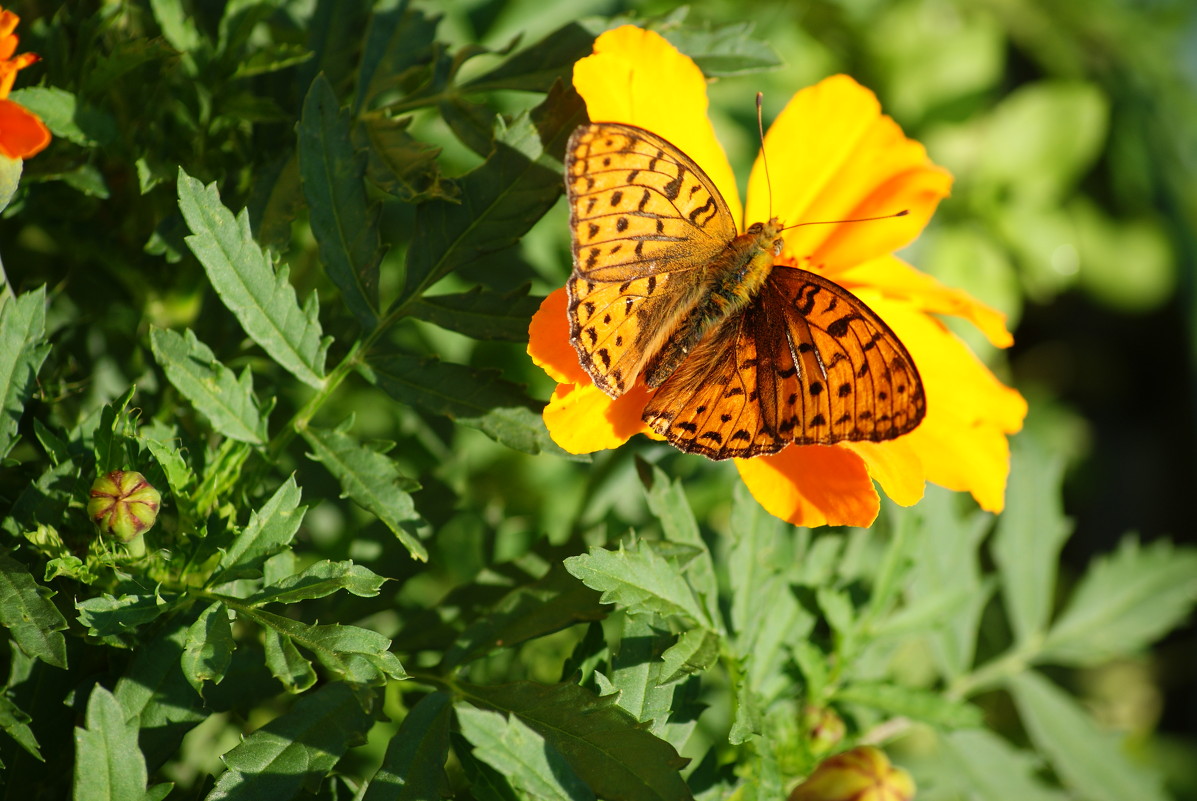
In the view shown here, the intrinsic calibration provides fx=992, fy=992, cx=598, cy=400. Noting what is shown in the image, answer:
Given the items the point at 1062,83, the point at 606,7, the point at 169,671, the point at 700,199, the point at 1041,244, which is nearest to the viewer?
the point at 169,671

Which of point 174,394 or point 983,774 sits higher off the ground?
point 174,394

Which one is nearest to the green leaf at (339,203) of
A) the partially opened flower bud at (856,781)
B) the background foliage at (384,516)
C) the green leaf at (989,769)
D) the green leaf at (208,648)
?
the background foliage at (384,516)

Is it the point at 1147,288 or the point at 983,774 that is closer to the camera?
the point at 983,774

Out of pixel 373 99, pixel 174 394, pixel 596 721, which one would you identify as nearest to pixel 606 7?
pixel 373 99

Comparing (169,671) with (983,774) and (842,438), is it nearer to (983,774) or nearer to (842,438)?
(842,438)

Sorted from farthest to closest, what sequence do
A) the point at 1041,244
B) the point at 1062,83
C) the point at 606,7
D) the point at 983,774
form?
the point at 1062,83 → the point at 1041,244 → the point at 606,7 → the point at 983,774

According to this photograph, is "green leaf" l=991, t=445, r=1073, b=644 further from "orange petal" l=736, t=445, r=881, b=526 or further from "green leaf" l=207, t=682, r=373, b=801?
"green leaf" l=207, t=682, r=373, b=801

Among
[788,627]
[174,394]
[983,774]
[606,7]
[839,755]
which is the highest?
[606,7]
